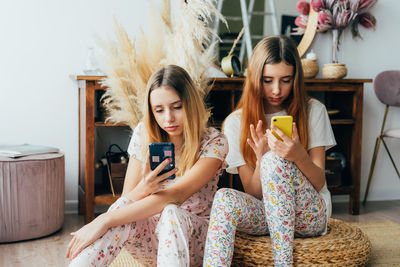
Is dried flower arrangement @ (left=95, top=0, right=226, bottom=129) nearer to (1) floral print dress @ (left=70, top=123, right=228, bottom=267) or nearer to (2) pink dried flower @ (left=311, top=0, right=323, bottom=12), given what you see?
(1) floral print dress @ (left=70, top=123, right=228, bottom=267)

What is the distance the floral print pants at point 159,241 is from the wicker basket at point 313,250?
15 centimetres

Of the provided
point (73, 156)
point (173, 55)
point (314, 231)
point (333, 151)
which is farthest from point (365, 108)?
point (73, 156)

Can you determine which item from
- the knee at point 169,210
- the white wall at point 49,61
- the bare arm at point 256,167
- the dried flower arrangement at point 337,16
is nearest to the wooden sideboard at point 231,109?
the white wall at point 49,61

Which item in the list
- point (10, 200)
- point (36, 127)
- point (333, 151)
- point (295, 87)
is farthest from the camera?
point (333, 151)

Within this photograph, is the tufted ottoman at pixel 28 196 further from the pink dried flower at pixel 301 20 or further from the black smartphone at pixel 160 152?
the pink dried flower at pixel 301 20

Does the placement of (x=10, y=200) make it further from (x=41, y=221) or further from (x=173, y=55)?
(x=173, y=55)

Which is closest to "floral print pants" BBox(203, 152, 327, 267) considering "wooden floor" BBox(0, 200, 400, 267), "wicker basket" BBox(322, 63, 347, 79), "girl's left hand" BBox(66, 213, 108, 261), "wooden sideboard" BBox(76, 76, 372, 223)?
"girl's left hand" BBox(66, 213, 108, 261)

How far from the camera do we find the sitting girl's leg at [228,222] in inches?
52.2

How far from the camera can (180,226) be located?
1329 millimetres

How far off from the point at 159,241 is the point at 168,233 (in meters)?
0.05

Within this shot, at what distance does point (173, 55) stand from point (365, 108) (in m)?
1.69

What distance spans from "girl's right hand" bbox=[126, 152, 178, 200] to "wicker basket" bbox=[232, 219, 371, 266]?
1.22 ft

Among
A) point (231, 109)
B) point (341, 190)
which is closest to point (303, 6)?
point (231, 109)

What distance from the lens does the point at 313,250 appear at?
146 centimetres
